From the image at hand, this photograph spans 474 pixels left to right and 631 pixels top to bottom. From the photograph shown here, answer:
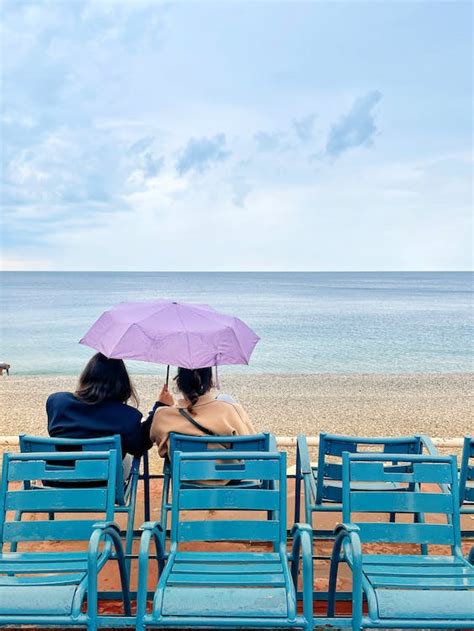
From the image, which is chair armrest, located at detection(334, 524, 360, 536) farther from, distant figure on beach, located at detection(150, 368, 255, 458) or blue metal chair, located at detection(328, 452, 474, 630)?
distant figure on beach, located at detection(150, 368, 255, 458)

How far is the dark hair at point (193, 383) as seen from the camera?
3.81 metres

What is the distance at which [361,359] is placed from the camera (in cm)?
2984

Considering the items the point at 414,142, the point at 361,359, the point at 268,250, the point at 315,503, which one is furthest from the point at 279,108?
the point at 315,503

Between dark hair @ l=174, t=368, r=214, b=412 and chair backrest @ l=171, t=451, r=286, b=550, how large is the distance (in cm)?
69

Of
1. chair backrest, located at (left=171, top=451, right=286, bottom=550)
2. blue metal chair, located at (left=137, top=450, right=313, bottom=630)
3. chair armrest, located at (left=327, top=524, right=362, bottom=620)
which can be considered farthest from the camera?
chair backrest, located at (left=171, top=451, right=286, bottom=550)

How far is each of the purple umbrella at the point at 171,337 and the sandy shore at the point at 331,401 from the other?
7956 mm

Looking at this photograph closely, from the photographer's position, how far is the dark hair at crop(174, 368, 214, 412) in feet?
12.5

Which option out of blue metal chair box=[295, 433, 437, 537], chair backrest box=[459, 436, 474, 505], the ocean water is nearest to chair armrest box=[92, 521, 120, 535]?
blue metal chair box=[295, 433, 437, 537]

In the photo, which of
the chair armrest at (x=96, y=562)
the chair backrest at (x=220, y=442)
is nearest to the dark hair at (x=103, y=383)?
the chair backrest at (x=220, y=442)

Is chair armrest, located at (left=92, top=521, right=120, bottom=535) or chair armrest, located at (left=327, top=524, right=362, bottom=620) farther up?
chair armrest, located at (left=92, top=521, right=120, bottom=535)

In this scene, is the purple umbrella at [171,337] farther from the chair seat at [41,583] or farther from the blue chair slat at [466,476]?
the blue chair slat at [466,476]

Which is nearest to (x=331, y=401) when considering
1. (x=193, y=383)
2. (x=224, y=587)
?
(x=193, y=383)

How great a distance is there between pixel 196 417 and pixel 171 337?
56cm

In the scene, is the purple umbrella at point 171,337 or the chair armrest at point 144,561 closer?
the chair armrest at point 144,561
